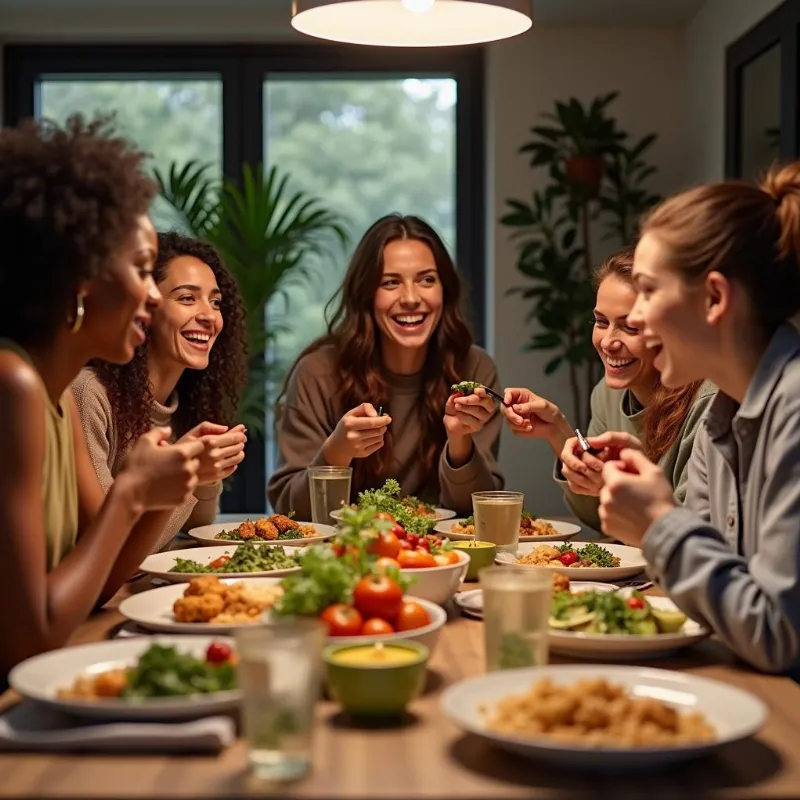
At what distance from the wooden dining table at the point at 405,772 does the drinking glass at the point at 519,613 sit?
0.14 metres

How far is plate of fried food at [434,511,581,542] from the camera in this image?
2.51 m

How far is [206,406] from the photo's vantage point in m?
3.13

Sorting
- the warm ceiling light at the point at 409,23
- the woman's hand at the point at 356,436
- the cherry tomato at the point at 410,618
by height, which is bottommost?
the cherry tomato at the point at 410,618

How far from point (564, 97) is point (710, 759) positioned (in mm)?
4875

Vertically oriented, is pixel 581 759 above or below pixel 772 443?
below

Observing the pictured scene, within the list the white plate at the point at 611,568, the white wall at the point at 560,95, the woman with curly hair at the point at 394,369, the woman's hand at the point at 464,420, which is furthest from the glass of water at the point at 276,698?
the white wall at the point at 560,95

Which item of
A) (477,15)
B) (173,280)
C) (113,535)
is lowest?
(113,535)

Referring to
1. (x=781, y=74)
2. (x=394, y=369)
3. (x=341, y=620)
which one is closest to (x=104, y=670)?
(x=341, y=620)

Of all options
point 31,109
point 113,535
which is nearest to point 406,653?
point 113,535

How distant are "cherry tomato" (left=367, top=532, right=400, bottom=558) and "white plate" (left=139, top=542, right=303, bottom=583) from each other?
0.23m

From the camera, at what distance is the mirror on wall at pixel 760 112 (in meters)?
4.59

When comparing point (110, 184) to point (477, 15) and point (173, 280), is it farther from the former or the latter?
point (173, 280)

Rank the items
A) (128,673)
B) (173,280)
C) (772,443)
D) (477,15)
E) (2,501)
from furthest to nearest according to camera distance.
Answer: (173,280) → (477,15) → (772,443) → (2,501) → (128,673)

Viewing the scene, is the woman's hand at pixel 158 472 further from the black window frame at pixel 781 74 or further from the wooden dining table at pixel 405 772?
the black window frame at pixel 781 74
